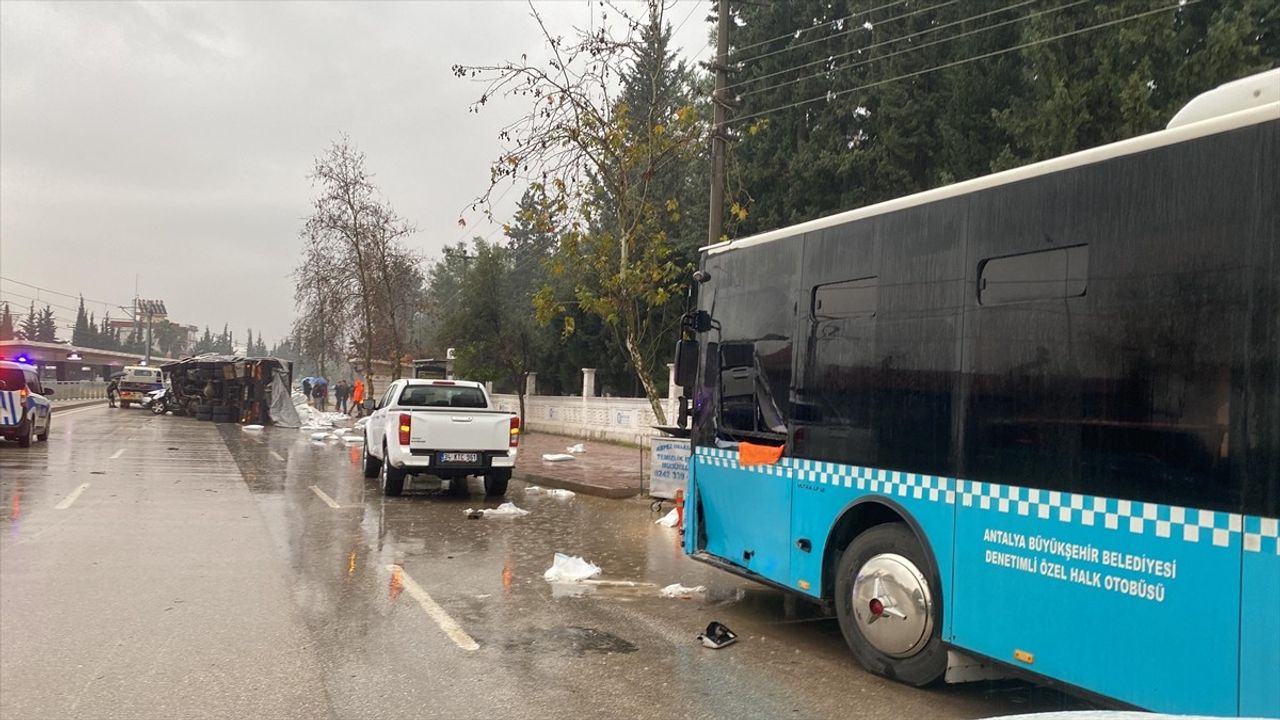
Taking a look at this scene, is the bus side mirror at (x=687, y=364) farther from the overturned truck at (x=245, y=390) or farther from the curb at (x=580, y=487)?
the overturned truck at (x=245, y=390)

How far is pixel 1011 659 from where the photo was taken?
15.0ft

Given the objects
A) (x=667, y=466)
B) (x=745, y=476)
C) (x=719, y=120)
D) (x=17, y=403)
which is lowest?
(x=667, y=466)

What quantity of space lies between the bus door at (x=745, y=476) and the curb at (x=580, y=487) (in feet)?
24.5

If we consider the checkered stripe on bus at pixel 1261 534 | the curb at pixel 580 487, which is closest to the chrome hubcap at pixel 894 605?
the checkered stripe on bus at pixel 1261 534

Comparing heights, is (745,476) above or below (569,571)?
above

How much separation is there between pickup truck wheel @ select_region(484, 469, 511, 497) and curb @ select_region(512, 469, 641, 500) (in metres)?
1.44

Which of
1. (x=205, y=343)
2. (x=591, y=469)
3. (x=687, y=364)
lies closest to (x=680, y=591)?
(x=687, y=364)

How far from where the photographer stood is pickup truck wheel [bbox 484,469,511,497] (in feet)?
47.4

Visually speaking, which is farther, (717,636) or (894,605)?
(717,636)

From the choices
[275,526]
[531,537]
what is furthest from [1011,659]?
[275,526]

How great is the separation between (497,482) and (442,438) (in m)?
1.35

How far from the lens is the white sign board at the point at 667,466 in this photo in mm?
12594

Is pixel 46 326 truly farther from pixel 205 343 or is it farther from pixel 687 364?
pixel 687 364

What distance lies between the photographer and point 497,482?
14.7m
